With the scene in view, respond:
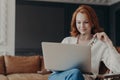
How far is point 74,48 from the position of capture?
5.24 feet

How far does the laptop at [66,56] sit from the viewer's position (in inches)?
63.1

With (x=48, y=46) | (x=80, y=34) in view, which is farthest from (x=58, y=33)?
(x=48, y=46)

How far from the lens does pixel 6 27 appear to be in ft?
16.6

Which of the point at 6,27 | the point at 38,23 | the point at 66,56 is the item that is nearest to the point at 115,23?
the point at 38,23

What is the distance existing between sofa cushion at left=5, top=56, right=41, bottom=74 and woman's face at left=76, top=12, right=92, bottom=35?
2273 millimetres

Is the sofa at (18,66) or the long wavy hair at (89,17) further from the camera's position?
the sofa at (18,66)

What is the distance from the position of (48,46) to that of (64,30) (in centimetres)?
479

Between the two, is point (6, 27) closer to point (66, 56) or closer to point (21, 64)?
point (21, 64)

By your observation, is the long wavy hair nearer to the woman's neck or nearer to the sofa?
the woman's neck

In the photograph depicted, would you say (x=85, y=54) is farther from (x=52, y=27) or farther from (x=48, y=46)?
(x=52, y=27)

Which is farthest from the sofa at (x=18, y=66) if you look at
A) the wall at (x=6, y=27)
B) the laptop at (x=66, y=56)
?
the laptop at (x=66, y=56)

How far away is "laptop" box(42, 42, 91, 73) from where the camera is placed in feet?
5.26

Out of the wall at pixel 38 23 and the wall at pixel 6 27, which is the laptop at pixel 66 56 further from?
the wall at pixel 38 23

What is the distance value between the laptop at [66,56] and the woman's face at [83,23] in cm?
32
